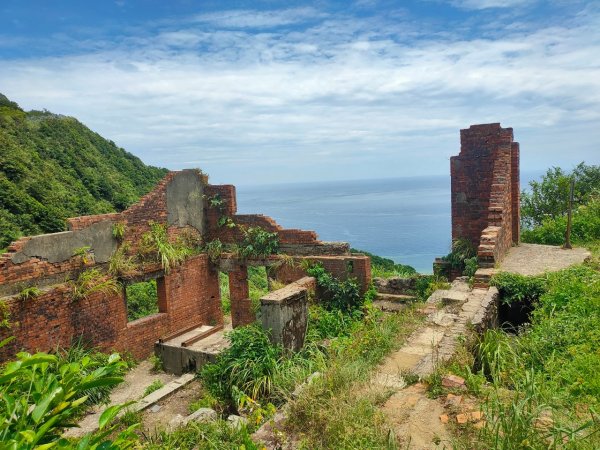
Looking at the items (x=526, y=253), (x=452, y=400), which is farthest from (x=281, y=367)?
(x=526, y=253)

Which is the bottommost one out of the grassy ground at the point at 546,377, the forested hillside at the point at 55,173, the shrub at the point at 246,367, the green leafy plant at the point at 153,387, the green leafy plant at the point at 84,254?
the green leafy plant at the point at 153,387

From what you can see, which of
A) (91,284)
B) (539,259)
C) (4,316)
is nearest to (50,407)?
(4,316)

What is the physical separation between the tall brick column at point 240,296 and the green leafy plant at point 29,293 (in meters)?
4.81

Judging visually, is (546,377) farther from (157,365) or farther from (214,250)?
(214,250)

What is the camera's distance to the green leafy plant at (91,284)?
29.1 ft

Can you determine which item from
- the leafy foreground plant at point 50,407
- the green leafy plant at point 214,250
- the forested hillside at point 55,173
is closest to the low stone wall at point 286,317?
the green leafy plant at point 214,250

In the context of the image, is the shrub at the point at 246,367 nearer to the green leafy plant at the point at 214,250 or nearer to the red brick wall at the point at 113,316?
the red brick wall at the point at 113,316

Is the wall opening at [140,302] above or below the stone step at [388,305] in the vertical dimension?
below

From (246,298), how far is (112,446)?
1068cm

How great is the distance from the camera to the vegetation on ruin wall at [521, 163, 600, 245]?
12.1 meters

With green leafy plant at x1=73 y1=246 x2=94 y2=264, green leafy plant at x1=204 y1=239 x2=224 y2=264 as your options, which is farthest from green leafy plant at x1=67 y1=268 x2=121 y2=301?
green leafy plant at x1=204 y1=239 x2=224 y2=264

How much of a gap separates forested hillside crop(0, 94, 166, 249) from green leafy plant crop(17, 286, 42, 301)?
10940 mm

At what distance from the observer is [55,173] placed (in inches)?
1003

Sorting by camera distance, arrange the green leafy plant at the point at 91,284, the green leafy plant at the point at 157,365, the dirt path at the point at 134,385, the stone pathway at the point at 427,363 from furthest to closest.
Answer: the green leafy plant at the point at 157,365, the green leafy plant at the point at 91,284, the dirt path at the point at 134,385, the stone pathway at the point at 427,363
